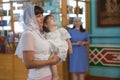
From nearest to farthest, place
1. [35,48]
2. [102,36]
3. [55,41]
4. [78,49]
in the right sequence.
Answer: [35,48] < [55,41] < [78,49] < [102,36]

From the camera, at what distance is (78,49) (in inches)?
182

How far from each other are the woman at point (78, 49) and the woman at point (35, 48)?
263cm

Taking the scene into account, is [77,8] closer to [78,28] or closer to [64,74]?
[78,28]

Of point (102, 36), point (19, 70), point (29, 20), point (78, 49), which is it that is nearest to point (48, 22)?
point (29, 20)

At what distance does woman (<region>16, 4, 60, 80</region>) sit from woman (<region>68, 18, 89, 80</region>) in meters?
2.63

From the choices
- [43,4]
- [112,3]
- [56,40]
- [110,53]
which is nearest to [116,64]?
[110,53]

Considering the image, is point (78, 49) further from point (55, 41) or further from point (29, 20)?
point (29, 20)

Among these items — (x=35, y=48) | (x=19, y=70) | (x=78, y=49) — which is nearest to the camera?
(x=35, y=48)

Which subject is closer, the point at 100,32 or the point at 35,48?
the point at 35,48

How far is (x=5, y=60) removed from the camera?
552cm

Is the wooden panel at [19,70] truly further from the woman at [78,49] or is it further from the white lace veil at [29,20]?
the white lace veil at [29,20]

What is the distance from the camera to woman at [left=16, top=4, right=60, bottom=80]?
1.81 meters

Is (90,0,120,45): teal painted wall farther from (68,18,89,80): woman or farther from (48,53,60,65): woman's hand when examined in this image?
(48,53,60,65): woman's hand

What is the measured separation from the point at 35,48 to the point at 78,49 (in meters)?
2.80
